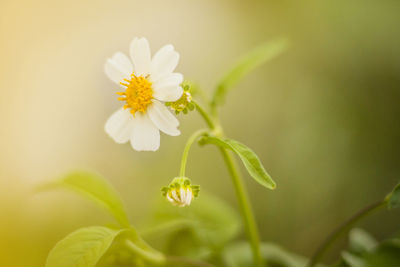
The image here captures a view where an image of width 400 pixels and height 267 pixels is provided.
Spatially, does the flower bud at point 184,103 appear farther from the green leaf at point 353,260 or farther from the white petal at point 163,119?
the green leaf at point 353,260

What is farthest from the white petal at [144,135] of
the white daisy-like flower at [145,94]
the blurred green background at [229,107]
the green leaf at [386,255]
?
the blurred green background at [229,107]

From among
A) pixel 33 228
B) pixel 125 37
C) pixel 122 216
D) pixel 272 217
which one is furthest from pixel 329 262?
pixel 125 37

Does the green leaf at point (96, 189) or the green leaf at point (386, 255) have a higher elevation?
the green leaf at point (96, 189)

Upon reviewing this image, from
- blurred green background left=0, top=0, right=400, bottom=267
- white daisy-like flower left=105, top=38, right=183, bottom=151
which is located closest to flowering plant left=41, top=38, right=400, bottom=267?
white daisy-like flower left=105, top=38, right=183, bottom=151

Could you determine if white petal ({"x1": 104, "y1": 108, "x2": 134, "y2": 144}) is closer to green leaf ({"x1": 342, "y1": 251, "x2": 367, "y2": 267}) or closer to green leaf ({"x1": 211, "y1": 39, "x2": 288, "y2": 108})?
green leaf ({"x1": 211, "y1": 39, "x2": 288, "y2": 108})

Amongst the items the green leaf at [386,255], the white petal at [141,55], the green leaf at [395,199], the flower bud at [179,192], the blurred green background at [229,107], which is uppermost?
the blurred green background at [229,107]

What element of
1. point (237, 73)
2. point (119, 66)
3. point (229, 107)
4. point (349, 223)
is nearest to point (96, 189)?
point (119, 66)

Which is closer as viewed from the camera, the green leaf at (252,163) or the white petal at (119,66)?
the green leaf at (252,163)

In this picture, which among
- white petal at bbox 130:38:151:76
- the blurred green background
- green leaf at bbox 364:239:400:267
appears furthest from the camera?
the blurred green background
